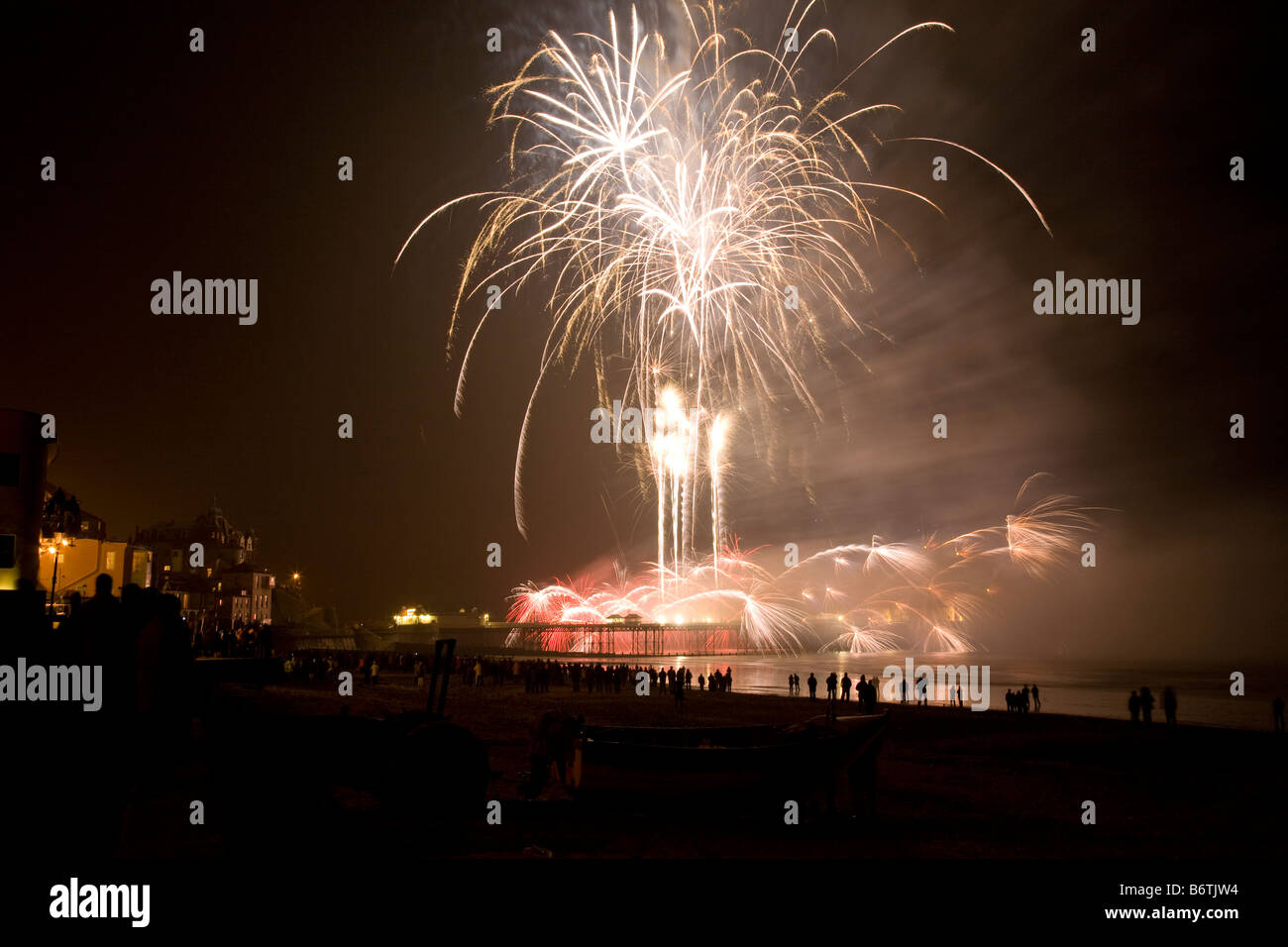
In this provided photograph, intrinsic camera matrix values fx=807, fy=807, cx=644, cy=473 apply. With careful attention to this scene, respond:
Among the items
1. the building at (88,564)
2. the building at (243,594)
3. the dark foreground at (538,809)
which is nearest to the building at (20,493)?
the building at (88,564)

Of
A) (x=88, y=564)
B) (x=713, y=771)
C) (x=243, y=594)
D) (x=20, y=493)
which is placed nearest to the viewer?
(x=713, y=771)

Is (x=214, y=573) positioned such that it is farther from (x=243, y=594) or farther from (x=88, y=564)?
(x=88, y=564)

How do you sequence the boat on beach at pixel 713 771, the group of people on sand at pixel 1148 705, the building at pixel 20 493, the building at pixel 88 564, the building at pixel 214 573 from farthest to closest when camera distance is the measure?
the building at pixel 214 573 → the building at pixel 88 564 → the building at pixel 20 493 → the group of people on sand at pixel 1148 705 → the boat on beach at pixel 713 771

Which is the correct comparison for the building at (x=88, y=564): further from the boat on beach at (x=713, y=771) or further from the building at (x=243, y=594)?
the building at (x=243, y=594)

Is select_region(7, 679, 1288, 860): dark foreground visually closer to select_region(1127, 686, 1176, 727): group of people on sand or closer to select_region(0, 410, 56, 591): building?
select_region(1127, 686, 1176, 727): group of people on sand

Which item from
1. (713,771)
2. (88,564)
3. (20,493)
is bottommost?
(713,771)

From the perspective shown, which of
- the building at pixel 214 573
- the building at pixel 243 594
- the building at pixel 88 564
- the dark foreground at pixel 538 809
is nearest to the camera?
the dark foreground at pixel 538 809

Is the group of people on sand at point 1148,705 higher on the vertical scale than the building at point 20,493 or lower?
lower

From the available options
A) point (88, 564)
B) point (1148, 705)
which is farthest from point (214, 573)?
point (1148, 705)

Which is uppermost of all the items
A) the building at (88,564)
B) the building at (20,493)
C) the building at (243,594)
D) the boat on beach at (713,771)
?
the building at (20,493)

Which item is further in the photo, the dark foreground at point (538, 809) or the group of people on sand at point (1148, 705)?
the group of people on sand at point (1148, 705)
